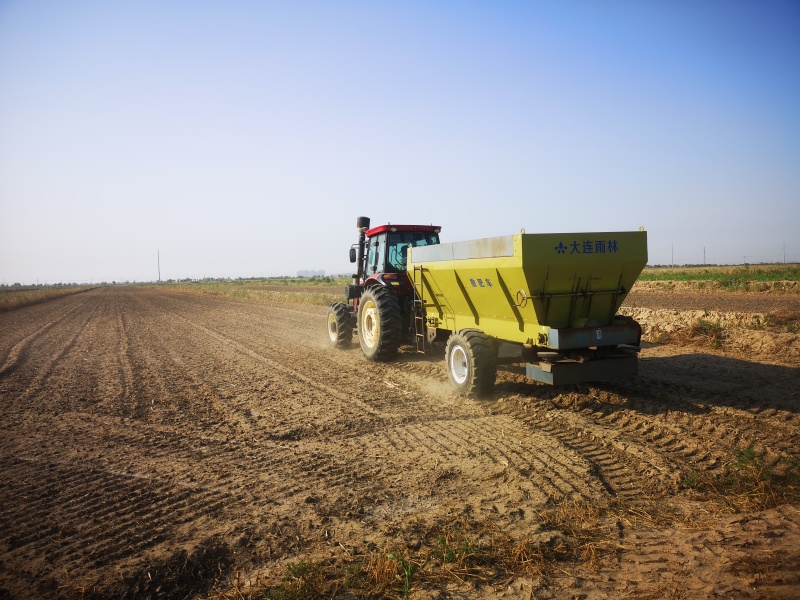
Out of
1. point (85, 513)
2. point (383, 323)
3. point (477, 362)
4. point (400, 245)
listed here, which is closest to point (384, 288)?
point (383, 323)

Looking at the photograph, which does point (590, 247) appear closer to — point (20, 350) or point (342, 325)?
point (342, 325)

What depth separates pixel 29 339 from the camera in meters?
16.0

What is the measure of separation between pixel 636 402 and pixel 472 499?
357 cm

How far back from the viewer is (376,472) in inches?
192

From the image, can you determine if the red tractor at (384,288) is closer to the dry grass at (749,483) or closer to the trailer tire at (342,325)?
the trailer tire at (342,325)

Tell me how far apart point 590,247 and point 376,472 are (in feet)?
12.7

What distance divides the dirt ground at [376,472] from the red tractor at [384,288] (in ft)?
3.00

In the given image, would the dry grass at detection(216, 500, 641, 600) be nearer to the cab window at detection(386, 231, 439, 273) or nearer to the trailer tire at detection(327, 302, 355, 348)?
the cab window at detection(386, 231, 439, 273)

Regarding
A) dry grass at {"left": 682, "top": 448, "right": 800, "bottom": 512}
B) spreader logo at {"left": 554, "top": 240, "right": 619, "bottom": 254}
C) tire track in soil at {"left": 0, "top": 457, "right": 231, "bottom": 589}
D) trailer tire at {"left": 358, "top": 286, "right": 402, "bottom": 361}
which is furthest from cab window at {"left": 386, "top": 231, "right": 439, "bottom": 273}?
dry grass at {"left": 682, "top": 448, "right": 800, "bottom": 512}

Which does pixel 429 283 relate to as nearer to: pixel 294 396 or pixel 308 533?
pixel 294 396

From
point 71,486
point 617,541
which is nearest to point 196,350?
point 71,486

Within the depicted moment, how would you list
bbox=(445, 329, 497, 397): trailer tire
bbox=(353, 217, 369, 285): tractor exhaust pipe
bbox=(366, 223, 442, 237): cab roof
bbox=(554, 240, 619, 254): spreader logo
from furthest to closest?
bbox=(353, 217, 369, 285): tractor exhaust pipe
bbox=(366, 223, 442, 237): cab roof
bbox=(445, 329, 497, 397): trailer tire
bbox=(554, 240, 619, 254): spreader logo

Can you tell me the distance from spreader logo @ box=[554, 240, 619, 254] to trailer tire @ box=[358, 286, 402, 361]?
416 centimetres

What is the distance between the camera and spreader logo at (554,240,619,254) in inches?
248
